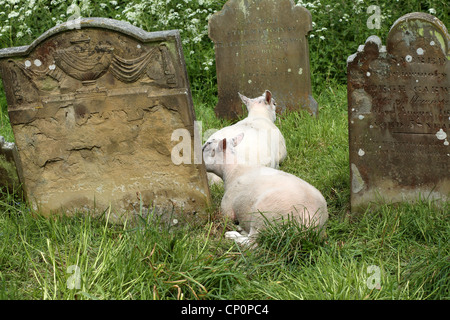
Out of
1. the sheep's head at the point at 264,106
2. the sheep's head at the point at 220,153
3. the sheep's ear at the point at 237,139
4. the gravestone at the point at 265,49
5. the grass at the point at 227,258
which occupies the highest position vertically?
the gravestone at the point at 265,49

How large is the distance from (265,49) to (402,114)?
2.85 meters

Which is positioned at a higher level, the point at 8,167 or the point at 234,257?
the point at 8,167

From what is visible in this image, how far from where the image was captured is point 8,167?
4.86 meters

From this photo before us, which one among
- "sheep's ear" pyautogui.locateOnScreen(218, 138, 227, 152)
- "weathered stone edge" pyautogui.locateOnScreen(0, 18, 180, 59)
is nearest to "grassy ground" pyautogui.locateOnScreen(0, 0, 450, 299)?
"sheep's ear" pyautogui.locateOnScreen(218, 138, 227, 152)

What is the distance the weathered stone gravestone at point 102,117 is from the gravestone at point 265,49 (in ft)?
9.13

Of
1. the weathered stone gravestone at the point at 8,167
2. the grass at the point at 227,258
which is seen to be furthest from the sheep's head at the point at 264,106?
the weathered stone gravestone at the point at 8,167

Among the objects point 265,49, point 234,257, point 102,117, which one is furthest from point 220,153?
point 265,49

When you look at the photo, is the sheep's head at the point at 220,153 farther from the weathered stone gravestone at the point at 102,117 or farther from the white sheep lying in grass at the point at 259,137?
the weathered stone gravestone at the point at 102,117

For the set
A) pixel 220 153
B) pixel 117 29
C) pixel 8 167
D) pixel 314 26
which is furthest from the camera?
pixel 314 26

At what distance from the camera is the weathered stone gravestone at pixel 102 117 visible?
429 centimetres

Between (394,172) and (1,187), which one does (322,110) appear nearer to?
(394,172)

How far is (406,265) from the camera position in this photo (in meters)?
3.83

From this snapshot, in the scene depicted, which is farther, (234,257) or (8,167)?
(8,167)

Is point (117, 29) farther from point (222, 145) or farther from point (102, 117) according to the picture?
point (222, 145)
